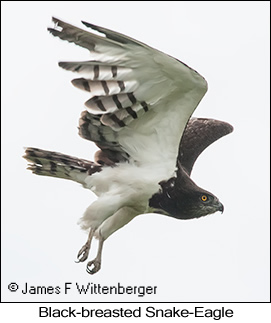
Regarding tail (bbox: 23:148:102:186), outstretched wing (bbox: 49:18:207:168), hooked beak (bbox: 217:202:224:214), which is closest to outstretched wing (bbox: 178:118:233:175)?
hooked beak (bbox: 217:202:224:214)

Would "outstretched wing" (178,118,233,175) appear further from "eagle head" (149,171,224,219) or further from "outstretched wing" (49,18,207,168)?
"outstretched wing" (49,18,207,168)

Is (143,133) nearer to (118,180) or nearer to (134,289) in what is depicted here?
(118,180)

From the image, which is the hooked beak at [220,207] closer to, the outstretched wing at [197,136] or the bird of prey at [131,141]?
the bird of prey at [131,141]

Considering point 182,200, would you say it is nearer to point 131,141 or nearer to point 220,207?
point 220,207

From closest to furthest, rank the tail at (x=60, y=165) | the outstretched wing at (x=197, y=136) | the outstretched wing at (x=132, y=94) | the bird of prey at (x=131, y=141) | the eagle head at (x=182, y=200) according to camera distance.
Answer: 1. the outstretched wing at (x=132, y=94)
2. the bird of prey at (x=131, y=141)
3. the eagle head at (x=182, y=200)
4. the tail at (x=60, y=165)
5. the outstretched wing at (x=197, y=136)

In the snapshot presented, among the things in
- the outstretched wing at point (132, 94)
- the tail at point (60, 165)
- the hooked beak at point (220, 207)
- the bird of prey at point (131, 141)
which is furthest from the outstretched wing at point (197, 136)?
the tail at point (60, 165)

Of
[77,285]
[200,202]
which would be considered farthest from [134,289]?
[200,202]

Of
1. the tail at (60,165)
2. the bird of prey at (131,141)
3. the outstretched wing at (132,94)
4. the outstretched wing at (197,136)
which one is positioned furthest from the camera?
the outstretched wing at (197,136)
